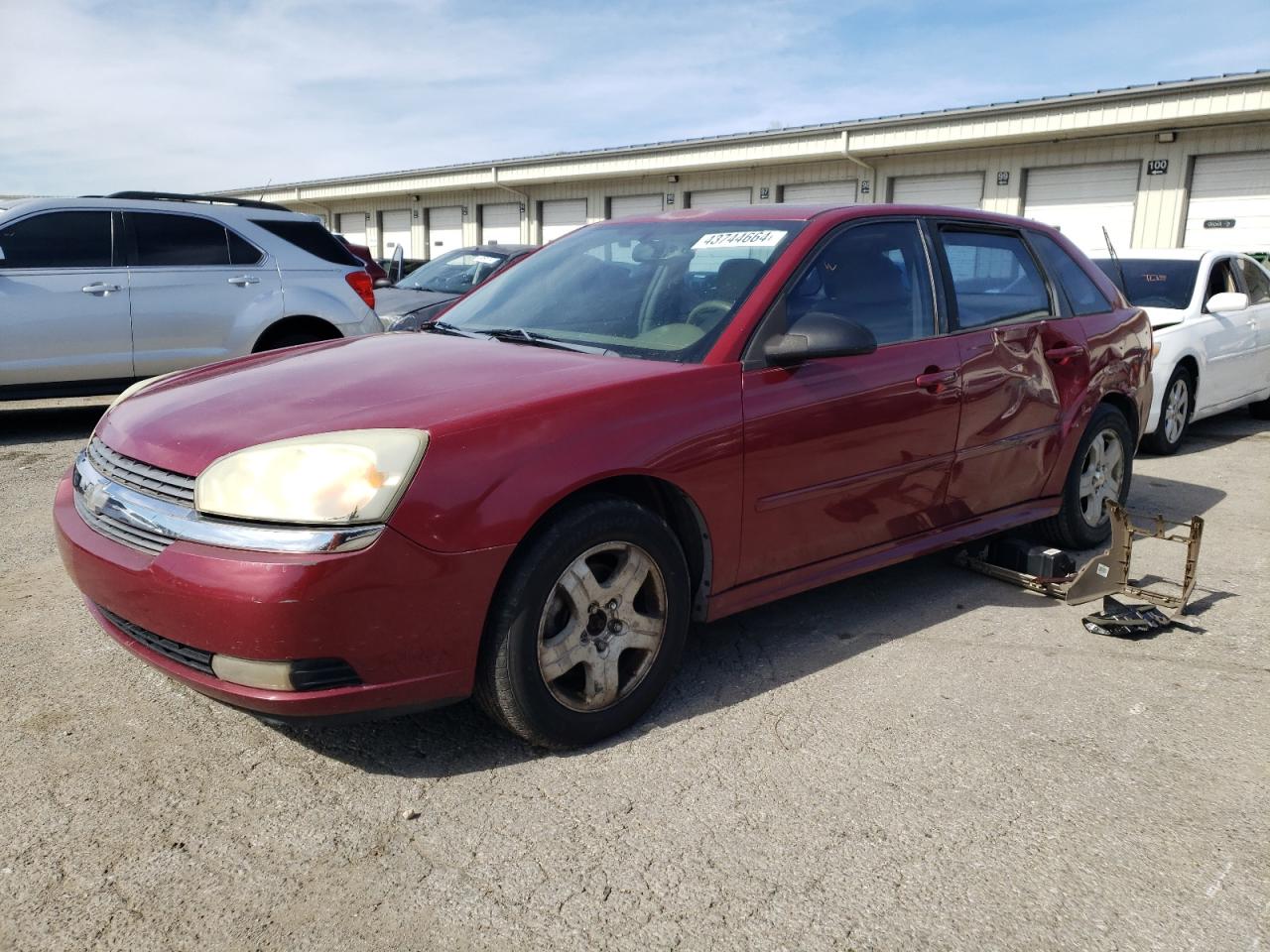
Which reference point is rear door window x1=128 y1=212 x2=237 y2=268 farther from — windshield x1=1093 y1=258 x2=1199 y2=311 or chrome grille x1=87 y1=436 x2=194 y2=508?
windshield x1=1093 y1=258 x2=1199 y2=311

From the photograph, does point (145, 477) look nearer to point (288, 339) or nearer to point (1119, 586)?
point (1119, 586)

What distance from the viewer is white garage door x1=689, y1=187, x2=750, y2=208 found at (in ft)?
71.7

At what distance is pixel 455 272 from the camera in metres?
11.1

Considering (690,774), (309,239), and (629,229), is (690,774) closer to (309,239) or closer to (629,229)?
(629,229)

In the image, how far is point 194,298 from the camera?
7.96m

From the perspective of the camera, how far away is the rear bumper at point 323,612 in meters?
2.46

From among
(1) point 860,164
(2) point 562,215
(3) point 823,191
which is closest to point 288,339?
(1) point 860,164

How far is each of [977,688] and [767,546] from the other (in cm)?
85

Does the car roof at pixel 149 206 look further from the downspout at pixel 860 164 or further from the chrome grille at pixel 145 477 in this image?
the downspout at pixel 860 164

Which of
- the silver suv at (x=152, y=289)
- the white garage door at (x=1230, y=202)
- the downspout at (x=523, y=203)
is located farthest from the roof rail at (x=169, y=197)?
the downspout at (x=523, y=203)

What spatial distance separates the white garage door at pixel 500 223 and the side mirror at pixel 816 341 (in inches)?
972

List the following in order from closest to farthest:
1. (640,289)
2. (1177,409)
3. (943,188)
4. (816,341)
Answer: (816,341)
(640,289)
(1177,409)
(943,188)

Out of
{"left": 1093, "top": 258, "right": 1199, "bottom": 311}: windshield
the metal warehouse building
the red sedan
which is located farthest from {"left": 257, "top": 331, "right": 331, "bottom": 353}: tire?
the metal warehouse building

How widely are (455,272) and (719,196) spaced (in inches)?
482
